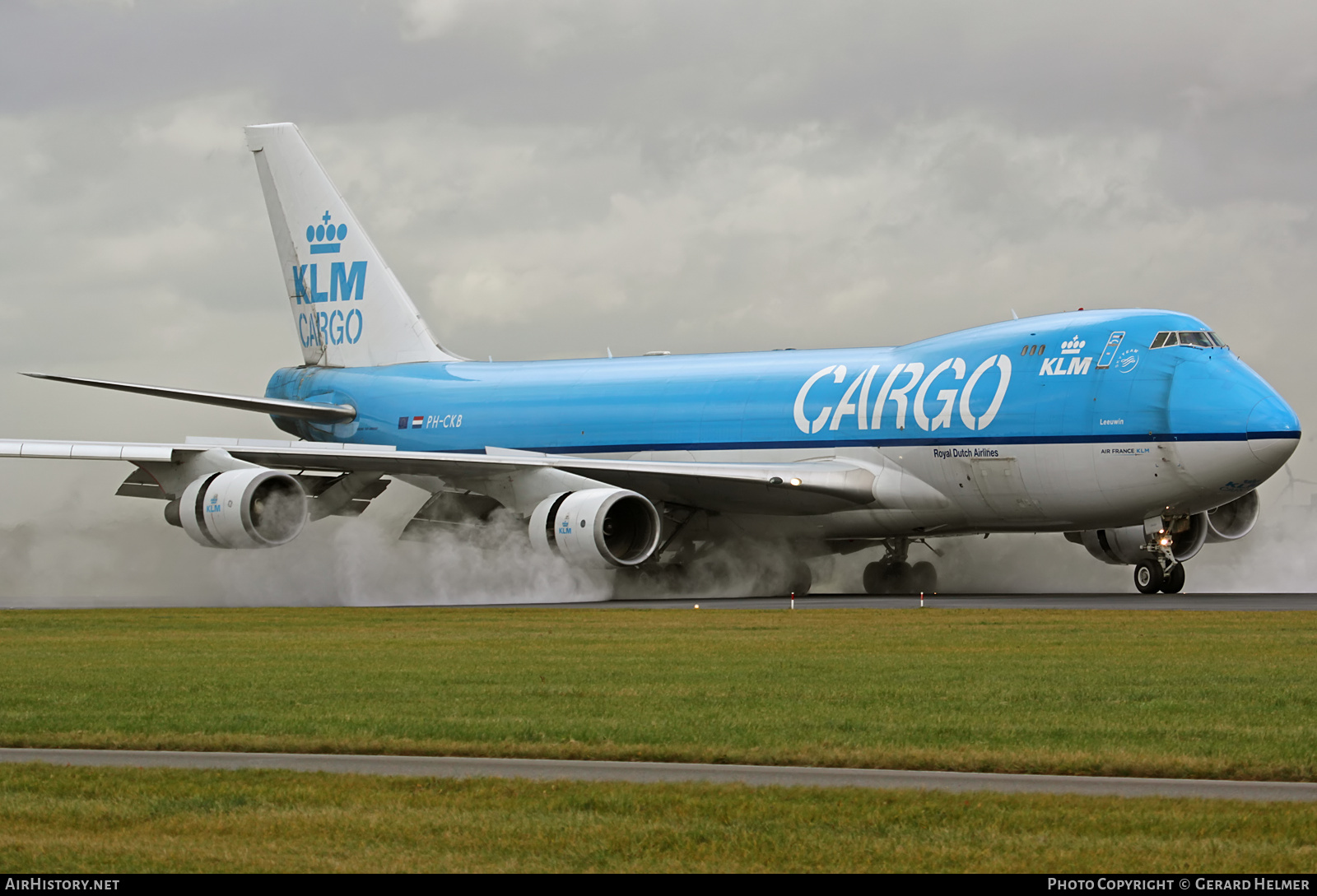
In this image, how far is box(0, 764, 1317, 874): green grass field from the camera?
7.52m

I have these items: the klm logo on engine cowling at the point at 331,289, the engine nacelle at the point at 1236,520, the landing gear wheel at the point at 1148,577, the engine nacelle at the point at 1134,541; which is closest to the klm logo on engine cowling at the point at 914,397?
the engine nacelle at the point at 1134,541

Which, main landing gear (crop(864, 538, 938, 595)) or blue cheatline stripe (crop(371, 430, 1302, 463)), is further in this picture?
main landing gear (crop(864, 538, 938, 595))

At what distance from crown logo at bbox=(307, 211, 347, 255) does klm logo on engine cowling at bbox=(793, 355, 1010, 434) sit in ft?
50.9

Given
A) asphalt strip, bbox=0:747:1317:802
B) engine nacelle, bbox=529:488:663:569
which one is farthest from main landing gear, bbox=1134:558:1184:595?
asphalt strip, bbox=0:747:1317:802

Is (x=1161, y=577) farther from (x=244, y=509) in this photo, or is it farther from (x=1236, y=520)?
(x=244, y=509)

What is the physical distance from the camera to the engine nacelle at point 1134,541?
3250cm

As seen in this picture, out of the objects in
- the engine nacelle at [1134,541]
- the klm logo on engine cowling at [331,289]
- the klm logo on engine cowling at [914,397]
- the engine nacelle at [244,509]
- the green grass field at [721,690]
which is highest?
the klm logo on engine cowling at [331,289]

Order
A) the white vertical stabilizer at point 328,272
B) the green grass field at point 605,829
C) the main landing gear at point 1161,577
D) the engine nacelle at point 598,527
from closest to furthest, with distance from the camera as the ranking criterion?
the green grass field at point 605,829
the engine nacelle at point 598,527
the main landing gear at point 1161,577
the white vertical stabilizer at point 328,272

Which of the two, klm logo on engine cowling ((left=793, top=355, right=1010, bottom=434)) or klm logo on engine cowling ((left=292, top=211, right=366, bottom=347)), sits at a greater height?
klm logo on engine cowling ((left=292, top=211, right=366, bottom=347))

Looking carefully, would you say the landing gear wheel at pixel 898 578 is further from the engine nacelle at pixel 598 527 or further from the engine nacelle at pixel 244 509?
the engine nacelle at pixel 244 509

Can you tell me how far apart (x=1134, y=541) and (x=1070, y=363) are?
593 centimetres

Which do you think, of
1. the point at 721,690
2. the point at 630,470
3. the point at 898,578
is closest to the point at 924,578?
the point at 898,578

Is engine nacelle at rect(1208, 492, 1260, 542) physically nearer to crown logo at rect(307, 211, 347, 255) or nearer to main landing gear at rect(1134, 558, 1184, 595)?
main landing gear at rect(1134, 558, 1184, 595)

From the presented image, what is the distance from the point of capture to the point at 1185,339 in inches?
1119
